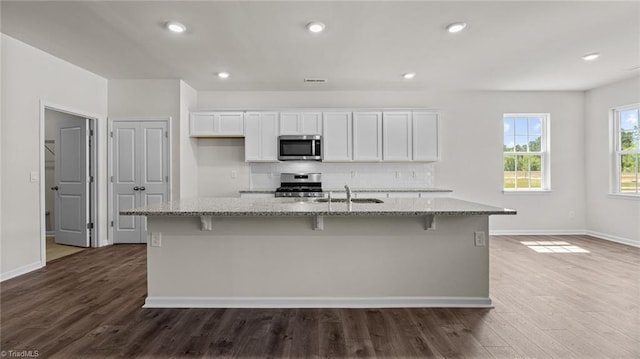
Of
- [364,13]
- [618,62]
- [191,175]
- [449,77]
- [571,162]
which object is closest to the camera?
[364,13]

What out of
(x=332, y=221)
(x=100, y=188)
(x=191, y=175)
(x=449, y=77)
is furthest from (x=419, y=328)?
(x=100, y=188)

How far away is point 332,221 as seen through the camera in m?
2.73

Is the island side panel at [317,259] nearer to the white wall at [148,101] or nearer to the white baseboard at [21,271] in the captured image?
the white baseboard at [21,271]

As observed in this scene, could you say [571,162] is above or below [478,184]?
above

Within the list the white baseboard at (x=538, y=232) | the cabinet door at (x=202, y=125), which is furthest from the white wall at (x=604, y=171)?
the cabinet door at (x=202, y=125)

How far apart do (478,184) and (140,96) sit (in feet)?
19.0

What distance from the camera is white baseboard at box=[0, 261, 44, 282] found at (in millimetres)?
3381

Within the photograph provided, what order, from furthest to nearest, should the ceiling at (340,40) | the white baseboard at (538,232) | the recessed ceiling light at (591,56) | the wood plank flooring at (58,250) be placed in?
1. the white baseboard at (538,232)
2. the wood plank flooring at (58,250)
3. the recessed ceiling light at (591,56)
4. the ceiling at (340,40)

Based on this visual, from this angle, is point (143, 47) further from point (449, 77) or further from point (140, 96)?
point (449, 77)

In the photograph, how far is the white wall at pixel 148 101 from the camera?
498 centimetres

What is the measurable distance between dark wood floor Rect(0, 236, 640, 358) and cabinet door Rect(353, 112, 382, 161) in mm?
2571

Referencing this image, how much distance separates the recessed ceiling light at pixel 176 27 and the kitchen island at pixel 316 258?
5.72ft

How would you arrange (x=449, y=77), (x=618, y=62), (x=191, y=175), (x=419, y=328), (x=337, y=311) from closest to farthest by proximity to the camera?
(x=419, y=328) → (x=337, y=311) → (x=618, y=62) → (x=449, y=77) → (x=191, y=175)

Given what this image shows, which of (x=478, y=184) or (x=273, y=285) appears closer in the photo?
(x=273, y=285)
